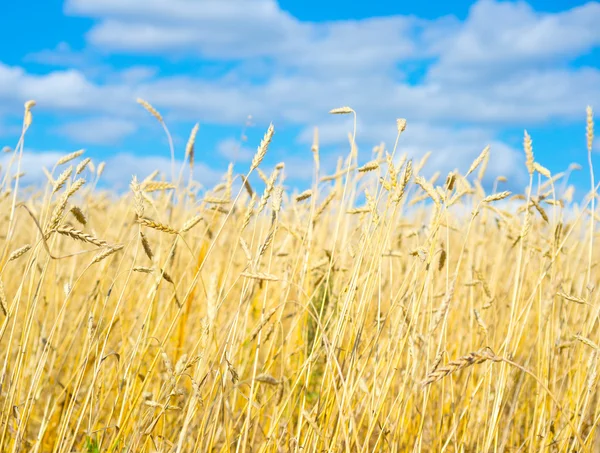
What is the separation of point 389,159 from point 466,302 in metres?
1.29

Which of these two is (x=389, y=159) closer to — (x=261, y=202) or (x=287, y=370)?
(x=261, y=202)

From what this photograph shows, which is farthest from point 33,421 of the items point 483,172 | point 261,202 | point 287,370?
point 483,172

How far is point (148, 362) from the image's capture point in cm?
236

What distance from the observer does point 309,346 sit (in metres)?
1.96

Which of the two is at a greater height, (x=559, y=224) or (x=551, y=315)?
(x=559, y=224)

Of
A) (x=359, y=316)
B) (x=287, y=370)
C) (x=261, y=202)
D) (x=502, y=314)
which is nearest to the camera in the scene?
(x=261, y=202)

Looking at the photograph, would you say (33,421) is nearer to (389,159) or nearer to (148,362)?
(148,362)

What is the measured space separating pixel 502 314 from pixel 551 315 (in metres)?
0.56

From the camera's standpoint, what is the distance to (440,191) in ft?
4.70

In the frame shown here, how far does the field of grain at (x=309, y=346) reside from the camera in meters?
1.25

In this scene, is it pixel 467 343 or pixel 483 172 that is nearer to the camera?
pixel 467 343

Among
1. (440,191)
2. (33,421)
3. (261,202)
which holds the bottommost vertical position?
(33,421)

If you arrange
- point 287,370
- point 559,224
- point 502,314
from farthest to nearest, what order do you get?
point 502,314 → point 287,370 → point 559,224

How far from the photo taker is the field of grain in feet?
4.11
